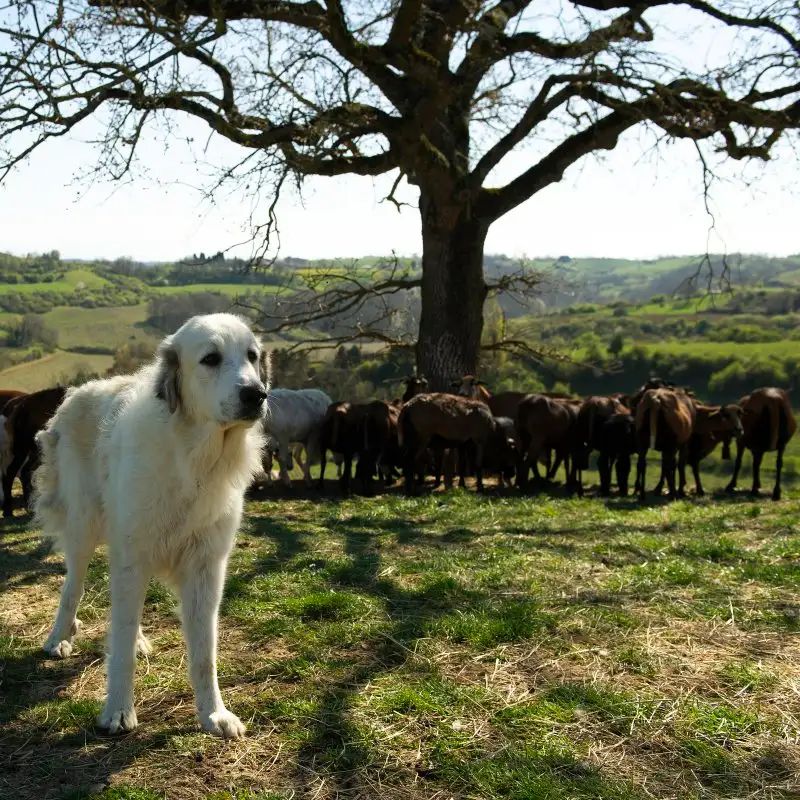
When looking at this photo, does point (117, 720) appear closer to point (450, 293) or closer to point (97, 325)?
point (450, 293)

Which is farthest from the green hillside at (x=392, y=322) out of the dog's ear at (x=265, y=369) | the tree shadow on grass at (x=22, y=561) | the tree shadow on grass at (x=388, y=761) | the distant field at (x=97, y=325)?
the tree shadow on grass at (x=388, y=761)

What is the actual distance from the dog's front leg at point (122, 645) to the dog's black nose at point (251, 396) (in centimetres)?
107

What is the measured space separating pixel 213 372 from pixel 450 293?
11.7m

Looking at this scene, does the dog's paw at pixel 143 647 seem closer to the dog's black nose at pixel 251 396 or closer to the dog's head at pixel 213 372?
the dog's head at pixel 213 372

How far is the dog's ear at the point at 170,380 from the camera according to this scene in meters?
4.53

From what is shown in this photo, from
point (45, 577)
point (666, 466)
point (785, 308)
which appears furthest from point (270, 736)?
point (785, 308)

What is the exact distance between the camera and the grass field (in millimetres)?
3969

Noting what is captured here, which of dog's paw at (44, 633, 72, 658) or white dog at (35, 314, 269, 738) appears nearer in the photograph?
white dog at (35, 314, 269, 738)

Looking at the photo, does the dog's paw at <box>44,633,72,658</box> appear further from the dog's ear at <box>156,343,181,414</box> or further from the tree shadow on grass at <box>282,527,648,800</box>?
the dog's ear at <box>156,343,181,414</box>

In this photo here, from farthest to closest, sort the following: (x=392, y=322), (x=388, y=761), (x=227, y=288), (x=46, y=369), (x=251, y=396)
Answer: (x=227, y=288)
(x=46, y=369)
(x=392, y=322)
(x=251, y=396)
(x=388, y=761)

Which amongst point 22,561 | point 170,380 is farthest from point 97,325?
point 170,380

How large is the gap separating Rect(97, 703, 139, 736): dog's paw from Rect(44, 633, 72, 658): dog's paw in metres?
1.24

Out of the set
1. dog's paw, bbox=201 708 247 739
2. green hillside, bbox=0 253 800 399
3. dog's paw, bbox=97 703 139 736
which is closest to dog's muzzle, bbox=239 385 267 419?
→ dog's paw, bbox=201 708 247 739

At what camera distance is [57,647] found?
5.52m
